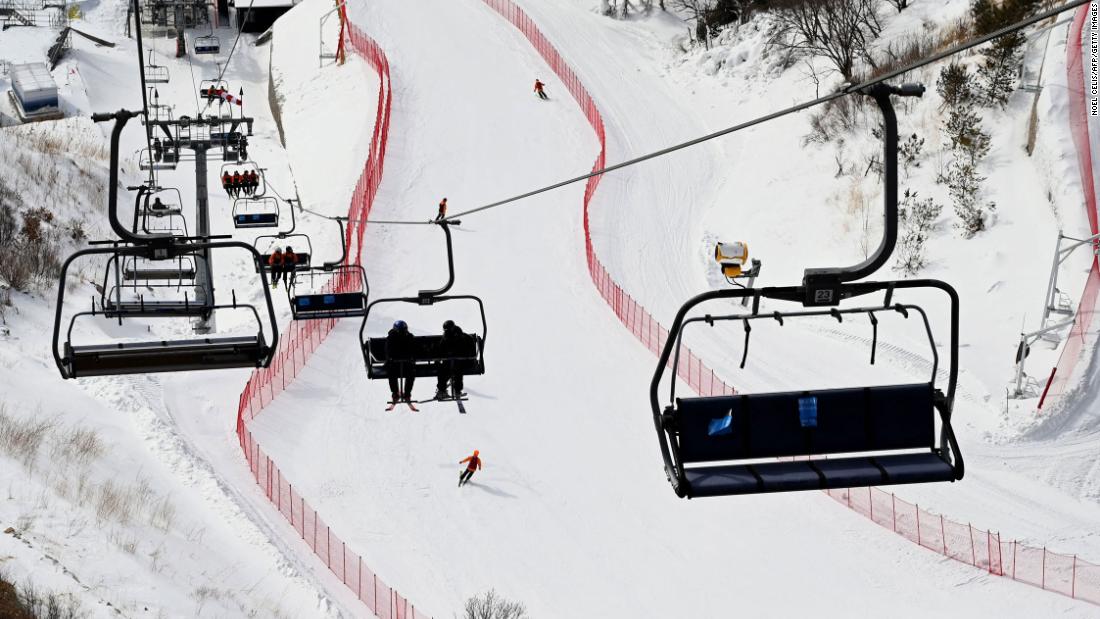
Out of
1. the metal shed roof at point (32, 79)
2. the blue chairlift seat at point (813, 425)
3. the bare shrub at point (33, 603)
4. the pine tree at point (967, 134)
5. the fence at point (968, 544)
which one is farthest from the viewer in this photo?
the metal shed roof at point (32, 79)

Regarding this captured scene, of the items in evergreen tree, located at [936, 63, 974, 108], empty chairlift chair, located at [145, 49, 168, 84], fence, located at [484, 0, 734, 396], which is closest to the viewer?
fence, located at [484, 0, 734, 396]

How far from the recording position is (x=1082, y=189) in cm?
3347

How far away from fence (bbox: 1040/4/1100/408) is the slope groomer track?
7.75m

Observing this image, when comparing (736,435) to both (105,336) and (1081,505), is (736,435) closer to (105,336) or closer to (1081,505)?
(1081,505)

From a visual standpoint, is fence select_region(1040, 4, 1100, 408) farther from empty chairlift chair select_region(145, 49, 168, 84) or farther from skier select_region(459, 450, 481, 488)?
empty chairlift chair select_region(145, 49, 168, 84)

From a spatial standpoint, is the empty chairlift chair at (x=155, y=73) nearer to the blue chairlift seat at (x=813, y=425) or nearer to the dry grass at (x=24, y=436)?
the dry grass at (x=24, y=436)

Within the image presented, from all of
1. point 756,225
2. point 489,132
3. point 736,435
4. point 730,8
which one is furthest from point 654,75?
point 736,435

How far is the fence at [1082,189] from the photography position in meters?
29.9

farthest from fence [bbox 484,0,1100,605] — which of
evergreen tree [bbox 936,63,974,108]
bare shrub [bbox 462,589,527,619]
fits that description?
evergreen tree [bbox 936,63,974,108]

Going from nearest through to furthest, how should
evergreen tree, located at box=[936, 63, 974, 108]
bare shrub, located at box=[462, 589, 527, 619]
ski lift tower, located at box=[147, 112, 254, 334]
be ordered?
bare shrub, located at box=[462, 589, 527, 619]
ski lift tower, located at box=[147, 112, 254, 334]
evergreen tree, located at box=[936, 63, 974, 108]

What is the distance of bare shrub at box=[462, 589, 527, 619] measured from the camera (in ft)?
71.4

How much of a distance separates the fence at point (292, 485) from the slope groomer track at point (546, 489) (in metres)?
0.28

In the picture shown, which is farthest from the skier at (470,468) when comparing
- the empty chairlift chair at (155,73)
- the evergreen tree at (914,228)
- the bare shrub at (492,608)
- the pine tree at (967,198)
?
the empty chairlift chair at (155,73)

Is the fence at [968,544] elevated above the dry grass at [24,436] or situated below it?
below
